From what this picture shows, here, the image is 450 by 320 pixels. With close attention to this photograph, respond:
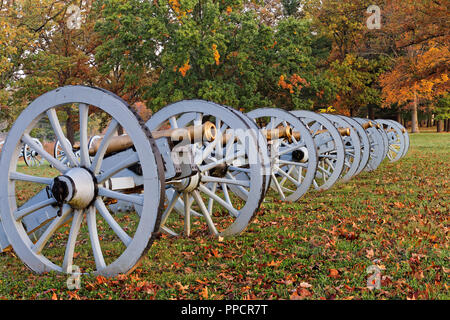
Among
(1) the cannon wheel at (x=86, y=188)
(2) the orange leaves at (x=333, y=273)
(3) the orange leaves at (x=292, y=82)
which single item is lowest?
(2) the orange leaves at (x=333, y=273)

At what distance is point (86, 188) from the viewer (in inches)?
144

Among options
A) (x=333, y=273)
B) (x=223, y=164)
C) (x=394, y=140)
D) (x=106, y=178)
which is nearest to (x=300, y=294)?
(x=333, y=273)

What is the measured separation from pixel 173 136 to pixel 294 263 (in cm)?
172

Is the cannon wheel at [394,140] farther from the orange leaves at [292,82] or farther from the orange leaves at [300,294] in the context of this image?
the orange leaves at [300,294]

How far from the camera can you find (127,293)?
346 cm

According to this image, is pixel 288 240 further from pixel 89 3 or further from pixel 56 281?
pixel 89 3

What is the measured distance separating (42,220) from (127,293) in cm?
124

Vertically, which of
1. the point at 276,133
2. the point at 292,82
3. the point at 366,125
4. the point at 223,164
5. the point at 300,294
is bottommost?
the point at 300,294

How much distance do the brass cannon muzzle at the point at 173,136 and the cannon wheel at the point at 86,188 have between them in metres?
0.38

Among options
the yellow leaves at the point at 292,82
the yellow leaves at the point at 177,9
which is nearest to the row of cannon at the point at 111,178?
the yellow leaves at the point at 177,9

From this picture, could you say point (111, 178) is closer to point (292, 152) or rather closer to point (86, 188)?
point (86, 188)

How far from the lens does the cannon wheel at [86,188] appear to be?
337 centimetres

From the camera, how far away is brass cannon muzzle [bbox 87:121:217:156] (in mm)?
4145
